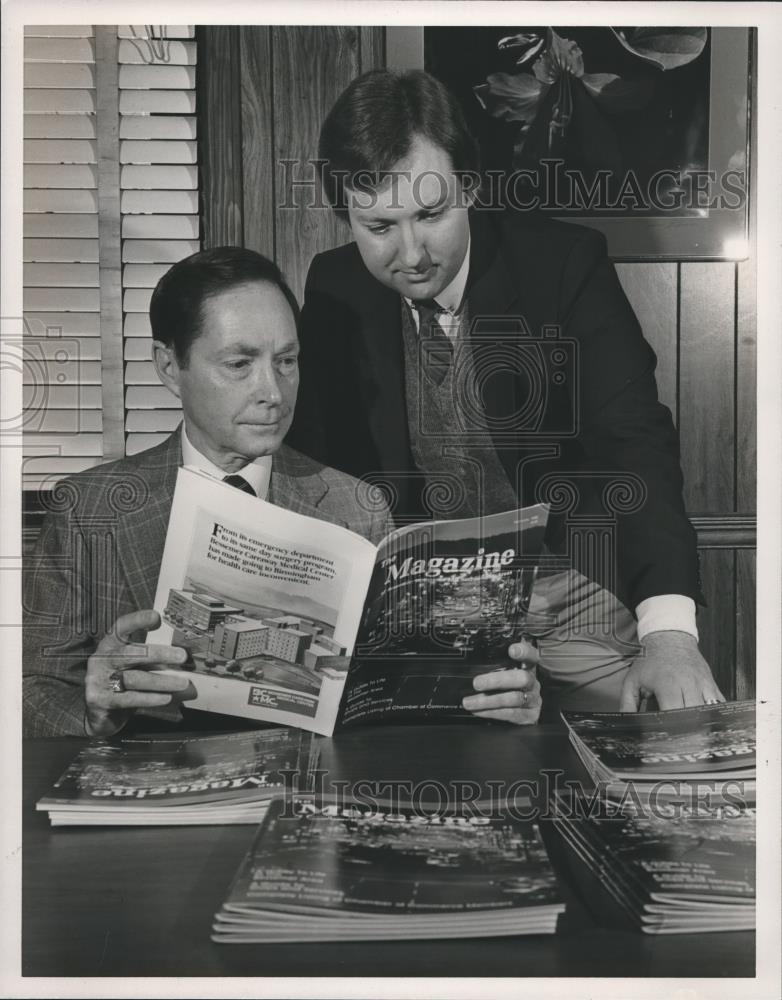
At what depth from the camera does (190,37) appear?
1.43 m

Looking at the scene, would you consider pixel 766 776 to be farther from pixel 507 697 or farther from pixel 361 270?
pixel 361 270

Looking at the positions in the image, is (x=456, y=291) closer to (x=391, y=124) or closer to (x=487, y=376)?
(x=487, y=376)

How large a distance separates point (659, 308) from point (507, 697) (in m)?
0.64

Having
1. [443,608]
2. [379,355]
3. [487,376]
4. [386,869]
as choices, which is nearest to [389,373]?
[379,355]

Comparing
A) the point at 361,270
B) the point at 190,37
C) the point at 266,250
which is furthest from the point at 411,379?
the point at 190,37

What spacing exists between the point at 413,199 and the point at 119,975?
3.79ft

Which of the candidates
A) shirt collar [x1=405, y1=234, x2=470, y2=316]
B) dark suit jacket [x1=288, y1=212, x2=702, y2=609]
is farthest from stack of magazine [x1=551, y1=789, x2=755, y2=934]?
shirt collar [x1=405, y1=234, x2=470, y2=316]

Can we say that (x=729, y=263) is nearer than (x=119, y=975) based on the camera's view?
No

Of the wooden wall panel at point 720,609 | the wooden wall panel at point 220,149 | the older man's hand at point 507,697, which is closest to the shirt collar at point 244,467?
the wooden wall panel at point 220,149

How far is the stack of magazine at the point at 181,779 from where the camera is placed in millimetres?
1112

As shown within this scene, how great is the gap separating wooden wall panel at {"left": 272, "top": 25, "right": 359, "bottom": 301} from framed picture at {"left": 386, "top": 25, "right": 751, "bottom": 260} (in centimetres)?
9

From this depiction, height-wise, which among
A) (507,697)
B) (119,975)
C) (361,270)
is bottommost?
(119,975)

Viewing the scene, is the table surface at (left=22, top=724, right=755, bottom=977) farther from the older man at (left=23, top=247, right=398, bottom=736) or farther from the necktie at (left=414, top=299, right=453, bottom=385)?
the necktie at (left=414, top=299, right=453, bottom=385)

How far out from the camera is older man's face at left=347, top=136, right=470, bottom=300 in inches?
56.6
